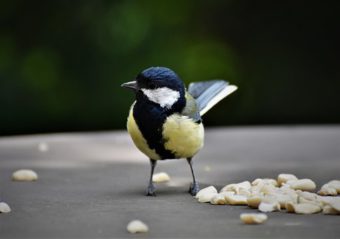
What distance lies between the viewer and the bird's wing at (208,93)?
166 inches

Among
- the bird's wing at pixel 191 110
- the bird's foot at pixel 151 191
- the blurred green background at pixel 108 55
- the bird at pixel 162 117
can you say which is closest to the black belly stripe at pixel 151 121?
the bird at pixel 162 117

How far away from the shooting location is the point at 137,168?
16.0 feet

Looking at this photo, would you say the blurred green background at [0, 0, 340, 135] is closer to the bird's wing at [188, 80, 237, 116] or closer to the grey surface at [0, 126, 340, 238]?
the grey surface at [0, 126, 340, 238]

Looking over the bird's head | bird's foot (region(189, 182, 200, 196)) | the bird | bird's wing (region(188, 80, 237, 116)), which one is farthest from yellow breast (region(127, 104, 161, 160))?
bird's wing (region(188, 80, 237, 116))

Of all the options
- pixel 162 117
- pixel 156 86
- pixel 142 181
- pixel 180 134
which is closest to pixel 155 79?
pixel 156 86

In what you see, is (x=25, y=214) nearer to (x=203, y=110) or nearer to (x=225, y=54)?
(x=203, y=110)

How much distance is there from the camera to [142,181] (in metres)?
4.41

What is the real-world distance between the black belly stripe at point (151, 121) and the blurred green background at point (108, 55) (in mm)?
3102

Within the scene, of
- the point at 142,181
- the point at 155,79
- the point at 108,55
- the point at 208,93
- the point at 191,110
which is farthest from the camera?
the point at 108,55

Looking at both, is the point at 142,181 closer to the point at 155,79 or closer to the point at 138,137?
the point at 138,137

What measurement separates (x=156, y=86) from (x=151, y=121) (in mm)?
163

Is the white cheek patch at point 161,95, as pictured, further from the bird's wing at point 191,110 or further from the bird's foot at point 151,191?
the bird's foot at point 151,191

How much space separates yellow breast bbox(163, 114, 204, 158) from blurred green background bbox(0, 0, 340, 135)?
3.06 metres

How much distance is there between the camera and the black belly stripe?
3773 mm
